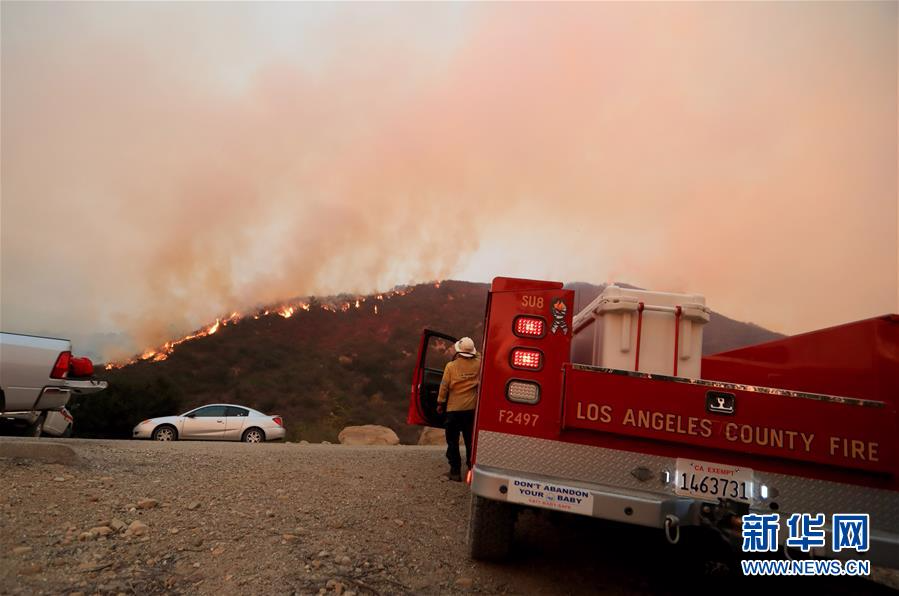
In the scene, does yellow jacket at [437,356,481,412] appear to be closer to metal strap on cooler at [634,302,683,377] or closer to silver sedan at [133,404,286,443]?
metal strap on cooler at [634,302,683,377]

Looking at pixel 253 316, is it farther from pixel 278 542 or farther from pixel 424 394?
pixel 278 542

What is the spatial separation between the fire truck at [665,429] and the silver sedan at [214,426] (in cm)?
1464

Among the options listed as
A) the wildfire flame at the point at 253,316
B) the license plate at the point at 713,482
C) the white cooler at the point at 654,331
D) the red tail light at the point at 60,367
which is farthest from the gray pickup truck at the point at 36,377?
the wildfire flame at the point at 253,316

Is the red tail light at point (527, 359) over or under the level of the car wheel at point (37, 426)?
over

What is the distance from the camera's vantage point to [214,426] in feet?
55.9

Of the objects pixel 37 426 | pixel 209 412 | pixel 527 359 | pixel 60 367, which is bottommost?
pixel 209 412

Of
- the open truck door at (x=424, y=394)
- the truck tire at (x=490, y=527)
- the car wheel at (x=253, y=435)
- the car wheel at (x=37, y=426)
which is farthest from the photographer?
the car wheel at (x=253, y=435)

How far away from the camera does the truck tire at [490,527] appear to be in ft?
13.4

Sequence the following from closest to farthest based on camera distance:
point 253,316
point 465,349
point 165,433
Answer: point 465,349 < point 165,433 < point 253,316

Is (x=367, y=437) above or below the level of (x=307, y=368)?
below

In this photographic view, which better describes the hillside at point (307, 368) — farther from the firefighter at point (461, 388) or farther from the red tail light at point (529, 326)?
the red tail light at point (529, 326)

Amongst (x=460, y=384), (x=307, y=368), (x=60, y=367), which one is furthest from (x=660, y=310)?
(x=307, y=368)

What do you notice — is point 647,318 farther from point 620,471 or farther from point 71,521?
point 71,521

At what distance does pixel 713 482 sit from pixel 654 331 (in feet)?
3.39
